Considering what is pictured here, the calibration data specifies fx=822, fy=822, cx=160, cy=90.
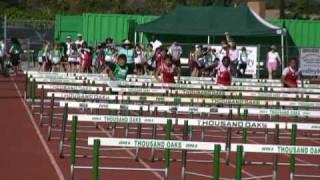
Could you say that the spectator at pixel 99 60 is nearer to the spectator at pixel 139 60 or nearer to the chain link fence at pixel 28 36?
the spectator at pixel 139 60

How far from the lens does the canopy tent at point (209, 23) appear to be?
124ft

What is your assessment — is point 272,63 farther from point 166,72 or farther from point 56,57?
point 166,72

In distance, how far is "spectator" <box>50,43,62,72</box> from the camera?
3425 cm

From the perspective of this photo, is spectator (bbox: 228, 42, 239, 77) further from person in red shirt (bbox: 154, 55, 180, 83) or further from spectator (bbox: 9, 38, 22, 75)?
person in red shirt (bbox: 154, 55, 180, 83)

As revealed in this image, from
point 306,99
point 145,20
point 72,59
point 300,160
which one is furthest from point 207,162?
point 145,20

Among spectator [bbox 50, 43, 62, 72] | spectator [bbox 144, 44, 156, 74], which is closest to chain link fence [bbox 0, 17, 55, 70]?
spectator [bbox 50, 43, 62, 72]

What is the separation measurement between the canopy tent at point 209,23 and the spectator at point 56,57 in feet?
15.9

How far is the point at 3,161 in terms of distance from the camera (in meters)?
12.7

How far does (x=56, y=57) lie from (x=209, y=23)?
8105 millimetres

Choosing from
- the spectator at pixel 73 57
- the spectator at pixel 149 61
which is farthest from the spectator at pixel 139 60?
the spectator at pixel 73 57

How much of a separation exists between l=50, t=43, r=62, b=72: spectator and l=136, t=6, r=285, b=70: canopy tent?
4842 millimetres

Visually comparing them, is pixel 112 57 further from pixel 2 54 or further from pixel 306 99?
pixel 306 99

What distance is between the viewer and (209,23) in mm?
38531

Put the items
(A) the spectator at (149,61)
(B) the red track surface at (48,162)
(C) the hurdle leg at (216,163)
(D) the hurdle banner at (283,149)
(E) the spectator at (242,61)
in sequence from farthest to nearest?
(E) the spectator at (242,61)
(A) the spectator at (149,61)
(B) the red track surface at (48,162)
(D) the hurdle banner at (283,149)
(C) the hurdle leg at (216,163)
